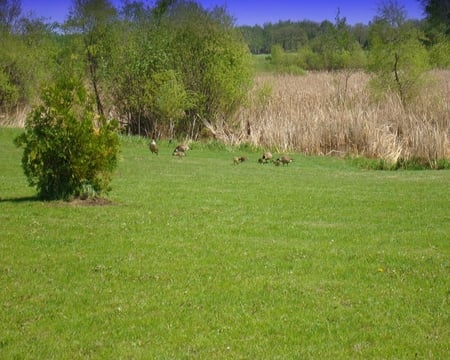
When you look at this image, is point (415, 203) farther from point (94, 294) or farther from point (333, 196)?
point (94, 294)

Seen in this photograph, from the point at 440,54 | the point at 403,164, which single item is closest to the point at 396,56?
the point at 440,54

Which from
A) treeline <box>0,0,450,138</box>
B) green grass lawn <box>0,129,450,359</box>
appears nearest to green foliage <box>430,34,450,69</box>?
treeline <box>0,0,450,138</box>

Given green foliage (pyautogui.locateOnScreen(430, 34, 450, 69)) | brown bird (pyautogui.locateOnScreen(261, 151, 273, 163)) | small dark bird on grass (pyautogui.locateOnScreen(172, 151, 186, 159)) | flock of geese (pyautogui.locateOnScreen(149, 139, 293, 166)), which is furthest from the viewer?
green foliage (pyautogui.locateOnScreen(430, 34, 450, 69))

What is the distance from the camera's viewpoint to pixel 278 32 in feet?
282

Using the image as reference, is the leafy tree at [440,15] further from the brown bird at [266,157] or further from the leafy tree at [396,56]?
the brown bird at [266,157]

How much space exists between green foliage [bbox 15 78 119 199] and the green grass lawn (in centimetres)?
49

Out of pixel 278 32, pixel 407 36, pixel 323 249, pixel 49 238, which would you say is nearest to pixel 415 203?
pixel 323 249

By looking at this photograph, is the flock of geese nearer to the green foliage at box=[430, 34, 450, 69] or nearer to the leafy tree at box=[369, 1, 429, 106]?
the leafy tree at box=[369, 1, 429, 106]

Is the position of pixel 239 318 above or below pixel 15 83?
below

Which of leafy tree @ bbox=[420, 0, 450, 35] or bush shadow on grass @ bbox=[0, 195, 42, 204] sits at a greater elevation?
leafy tree @ bbox=[420, 0, 450, 35]

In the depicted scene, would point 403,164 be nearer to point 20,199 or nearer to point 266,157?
point 266,157

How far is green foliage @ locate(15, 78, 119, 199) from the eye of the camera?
1181 centimetres

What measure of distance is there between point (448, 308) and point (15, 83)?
104ft

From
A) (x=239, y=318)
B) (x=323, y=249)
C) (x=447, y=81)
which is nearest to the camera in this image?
(x=239, y=318)
